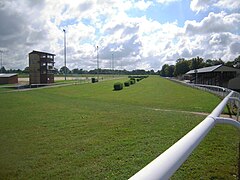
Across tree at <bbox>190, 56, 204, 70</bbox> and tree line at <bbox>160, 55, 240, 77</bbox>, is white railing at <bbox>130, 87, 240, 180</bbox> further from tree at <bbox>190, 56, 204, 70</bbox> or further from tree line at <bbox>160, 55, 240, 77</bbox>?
tree at <bbox>190, 56, 204, 70</bbox>

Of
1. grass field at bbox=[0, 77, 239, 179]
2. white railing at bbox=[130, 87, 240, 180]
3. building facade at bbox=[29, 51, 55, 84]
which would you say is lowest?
grass field at bbox=[0, 77, 239, 179]

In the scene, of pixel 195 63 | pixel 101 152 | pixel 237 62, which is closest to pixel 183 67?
pixel 195 63

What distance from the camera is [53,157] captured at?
4383 millimetres

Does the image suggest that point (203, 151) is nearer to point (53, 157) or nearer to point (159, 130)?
point (159, 130)

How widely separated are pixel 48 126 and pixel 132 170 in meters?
4.24

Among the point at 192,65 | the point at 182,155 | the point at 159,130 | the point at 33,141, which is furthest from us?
the point at 192,65

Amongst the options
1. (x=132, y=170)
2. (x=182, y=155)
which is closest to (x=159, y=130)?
(x=132, y=170)

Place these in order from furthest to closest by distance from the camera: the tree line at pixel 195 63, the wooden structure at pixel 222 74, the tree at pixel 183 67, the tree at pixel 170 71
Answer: the tree at pixel 170 71, the tree at pixel 183 67, the tree line at pixel 195 63, the wooden structure at pixel 222 74

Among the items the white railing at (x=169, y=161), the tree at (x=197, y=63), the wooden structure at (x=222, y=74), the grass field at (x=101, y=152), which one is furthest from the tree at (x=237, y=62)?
the white railing at (x=169, y=161)

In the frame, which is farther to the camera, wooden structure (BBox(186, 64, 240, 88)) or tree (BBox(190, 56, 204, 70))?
tree (BBox(190, 56, 204, 70))

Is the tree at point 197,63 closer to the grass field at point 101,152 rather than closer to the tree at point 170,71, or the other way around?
the tree at point 170,71

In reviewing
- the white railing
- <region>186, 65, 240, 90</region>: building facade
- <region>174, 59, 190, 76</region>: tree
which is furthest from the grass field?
<region>174, 59, 190, 76</region>: tree

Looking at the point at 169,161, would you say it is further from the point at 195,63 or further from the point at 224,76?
the point at 195,63

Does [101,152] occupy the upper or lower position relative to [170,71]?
lower
